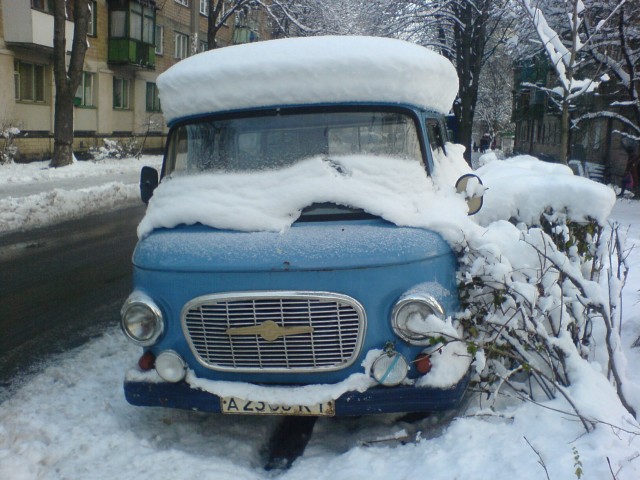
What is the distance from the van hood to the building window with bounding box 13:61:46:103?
2423cm

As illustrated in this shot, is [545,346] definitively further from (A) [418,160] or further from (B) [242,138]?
(B) [242,138]

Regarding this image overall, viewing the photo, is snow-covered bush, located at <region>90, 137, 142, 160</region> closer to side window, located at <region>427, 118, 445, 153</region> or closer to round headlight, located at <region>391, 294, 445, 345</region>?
side window, located at <region>427, 118, 445, 153</region>

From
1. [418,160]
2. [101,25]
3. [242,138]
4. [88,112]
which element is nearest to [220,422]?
[242,138]

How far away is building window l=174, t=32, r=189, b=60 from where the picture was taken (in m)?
39.9

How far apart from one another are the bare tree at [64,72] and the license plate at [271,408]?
62.0 ft

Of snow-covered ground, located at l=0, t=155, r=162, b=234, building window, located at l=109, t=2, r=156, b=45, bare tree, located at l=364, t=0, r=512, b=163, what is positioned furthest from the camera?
building window, located at l=109, t=2, r=156, b=45

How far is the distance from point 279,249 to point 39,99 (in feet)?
84.5

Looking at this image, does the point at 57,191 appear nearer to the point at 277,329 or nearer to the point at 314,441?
the point at 314,441

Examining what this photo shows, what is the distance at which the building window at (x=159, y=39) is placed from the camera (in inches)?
1476

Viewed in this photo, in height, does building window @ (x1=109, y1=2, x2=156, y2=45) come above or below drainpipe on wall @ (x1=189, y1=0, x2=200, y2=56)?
above

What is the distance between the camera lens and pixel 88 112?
30.1 meters

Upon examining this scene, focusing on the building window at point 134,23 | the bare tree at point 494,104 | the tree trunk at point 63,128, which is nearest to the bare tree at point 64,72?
the tree trunk at point 63,128

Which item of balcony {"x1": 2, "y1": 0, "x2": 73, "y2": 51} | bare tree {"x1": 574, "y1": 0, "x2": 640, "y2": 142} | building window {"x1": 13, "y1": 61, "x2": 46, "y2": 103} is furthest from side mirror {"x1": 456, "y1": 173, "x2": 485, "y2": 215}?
building window {"x1": 13, "y1": 61, "x2": 46, "y2": 103}

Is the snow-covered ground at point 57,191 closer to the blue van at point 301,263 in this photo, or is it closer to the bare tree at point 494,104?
the blue van at point 301,263
